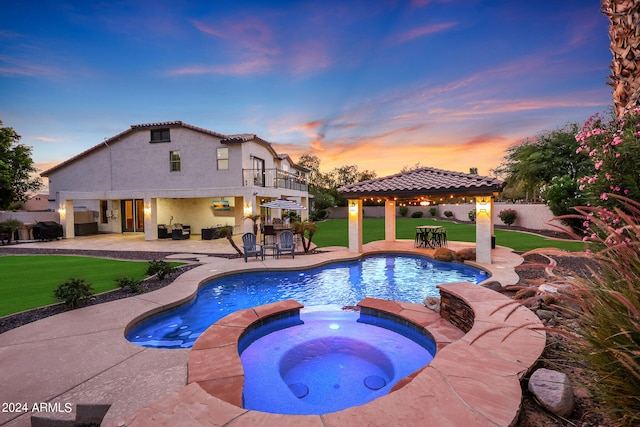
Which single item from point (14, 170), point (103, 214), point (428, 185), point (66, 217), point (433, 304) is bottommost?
point (433, 304)

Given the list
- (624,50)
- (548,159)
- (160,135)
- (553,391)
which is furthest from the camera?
(548,159)

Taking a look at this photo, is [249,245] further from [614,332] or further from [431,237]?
[614,332]

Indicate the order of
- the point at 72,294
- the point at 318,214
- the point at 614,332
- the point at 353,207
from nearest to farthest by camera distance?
the point at 614,332, the point at 72,294, the point at 353,207, the point at 318,214

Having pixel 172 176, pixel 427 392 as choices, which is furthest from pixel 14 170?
pixel 427 392

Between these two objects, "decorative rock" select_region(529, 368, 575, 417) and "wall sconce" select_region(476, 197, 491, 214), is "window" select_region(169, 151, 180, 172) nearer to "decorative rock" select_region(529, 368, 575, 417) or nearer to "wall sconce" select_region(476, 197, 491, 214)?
"wall sconce" select_region(476, 197, 491, 214)

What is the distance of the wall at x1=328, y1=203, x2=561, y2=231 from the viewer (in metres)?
20.3

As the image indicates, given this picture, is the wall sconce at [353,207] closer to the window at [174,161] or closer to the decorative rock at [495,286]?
the decorative rock at [495,286]

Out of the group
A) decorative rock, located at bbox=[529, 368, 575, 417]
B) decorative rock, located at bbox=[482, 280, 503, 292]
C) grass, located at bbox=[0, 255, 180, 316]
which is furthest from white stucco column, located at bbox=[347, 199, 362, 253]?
decorative rock, located at bbox=[529, 368, 575, 417]

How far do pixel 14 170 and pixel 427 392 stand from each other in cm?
4042

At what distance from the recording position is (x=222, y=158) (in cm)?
1883

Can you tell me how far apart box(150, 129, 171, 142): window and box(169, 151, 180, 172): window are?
993 millimetres

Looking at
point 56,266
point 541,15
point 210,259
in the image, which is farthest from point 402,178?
point 56,266

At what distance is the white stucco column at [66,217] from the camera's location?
778 inches

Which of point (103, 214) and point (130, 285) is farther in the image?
point (103, 214)
